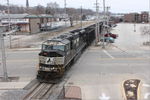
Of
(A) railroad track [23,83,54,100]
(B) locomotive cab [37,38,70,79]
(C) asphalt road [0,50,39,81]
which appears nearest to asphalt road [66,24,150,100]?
(B) locomotive cab [37,38,70,79]

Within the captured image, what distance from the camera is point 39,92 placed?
19.2 meters

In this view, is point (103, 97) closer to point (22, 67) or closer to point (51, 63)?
point (51, 63)

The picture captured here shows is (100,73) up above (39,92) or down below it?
above

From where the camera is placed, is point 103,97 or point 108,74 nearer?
point 103,97

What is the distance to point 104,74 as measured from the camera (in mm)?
24422

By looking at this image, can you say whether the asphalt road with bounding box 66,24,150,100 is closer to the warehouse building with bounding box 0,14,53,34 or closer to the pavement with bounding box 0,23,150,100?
the pavement with bounding box 0,23,150,100

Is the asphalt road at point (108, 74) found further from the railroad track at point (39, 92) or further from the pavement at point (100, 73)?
the railroad track at point (39, 92)

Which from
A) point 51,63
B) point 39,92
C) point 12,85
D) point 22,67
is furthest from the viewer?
point 22,67

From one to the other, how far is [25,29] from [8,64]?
48516 mm

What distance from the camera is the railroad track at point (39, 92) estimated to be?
17938 mm

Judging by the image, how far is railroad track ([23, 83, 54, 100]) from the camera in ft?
58.9

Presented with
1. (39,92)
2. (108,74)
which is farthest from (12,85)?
(108,74)

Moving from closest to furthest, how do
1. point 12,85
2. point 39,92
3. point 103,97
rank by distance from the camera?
point 103,97 → point 39,92 → point 12,85

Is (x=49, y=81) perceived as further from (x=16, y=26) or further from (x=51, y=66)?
(x=16, y=26)
